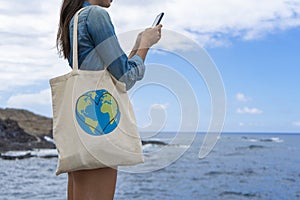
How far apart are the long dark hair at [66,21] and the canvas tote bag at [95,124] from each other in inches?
7.2

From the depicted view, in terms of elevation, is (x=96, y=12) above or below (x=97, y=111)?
above

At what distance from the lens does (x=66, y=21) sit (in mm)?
2207

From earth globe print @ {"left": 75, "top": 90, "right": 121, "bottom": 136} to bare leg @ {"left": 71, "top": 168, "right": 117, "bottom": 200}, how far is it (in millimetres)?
176

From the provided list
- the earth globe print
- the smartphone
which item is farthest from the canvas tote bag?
the smartphone

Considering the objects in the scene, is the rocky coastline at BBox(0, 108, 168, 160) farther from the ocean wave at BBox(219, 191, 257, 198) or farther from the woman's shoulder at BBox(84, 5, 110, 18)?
the woman's shoulder at BBox(84, 5, 110, 18)

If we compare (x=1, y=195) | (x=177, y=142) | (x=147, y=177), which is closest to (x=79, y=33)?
(x=177, y=142)

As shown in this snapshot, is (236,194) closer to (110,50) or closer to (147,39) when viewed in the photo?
(147,39)

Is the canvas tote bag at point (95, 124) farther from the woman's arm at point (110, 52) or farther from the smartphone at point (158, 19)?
the smartphone at point (158, 19)

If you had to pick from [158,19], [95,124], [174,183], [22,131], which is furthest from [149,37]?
[22,131]

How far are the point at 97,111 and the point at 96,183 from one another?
0.97ft

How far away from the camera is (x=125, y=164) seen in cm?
202

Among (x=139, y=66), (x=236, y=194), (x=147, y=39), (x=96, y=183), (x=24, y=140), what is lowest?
(x=24, y=140)

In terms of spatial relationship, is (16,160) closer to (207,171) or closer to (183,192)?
(207,171)

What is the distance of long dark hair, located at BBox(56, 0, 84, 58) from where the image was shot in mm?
2197
